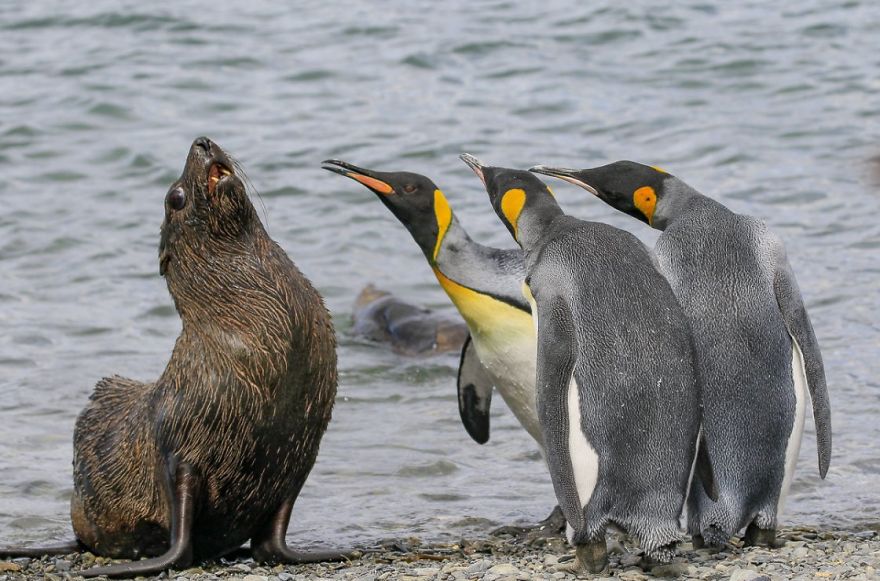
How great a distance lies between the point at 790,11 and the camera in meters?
18.4


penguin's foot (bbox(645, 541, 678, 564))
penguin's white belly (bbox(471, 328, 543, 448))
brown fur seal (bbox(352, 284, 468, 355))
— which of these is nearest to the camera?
penguin's foot (bbox(645, 541, 678, 564))

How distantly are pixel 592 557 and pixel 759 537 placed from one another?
707 mm

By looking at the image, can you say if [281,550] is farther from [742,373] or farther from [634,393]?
[742,373]

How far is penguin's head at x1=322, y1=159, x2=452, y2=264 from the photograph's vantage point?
281 inches

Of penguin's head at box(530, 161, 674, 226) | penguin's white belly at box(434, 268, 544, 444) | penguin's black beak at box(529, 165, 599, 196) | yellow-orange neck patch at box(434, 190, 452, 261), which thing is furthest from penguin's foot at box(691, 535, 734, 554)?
yellow-orange neck patch at box(434, 190, 452, 261)

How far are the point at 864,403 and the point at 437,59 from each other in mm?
9204

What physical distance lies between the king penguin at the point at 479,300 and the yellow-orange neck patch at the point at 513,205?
0.62 meters

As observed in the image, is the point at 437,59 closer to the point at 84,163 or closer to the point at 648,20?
the point at 648,20

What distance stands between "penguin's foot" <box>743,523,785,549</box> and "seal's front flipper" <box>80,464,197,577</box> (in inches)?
80.0

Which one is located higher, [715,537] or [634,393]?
[634,393]

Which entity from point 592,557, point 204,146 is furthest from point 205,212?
point 592,557

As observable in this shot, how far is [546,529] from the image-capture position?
20.9 feet

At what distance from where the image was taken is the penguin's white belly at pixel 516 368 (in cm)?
652

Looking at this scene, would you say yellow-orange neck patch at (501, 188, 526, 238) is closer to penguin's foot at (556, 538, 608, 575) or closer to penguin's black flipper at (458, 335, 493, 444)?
penguin's black flipper at (458, 335, 493, 444)
